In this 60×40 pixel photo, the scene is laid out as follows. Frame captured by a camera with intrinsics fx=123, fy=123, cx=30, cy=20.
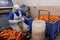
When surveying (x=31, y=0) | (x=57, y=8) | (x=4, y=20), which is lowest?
(x=4, y=20)

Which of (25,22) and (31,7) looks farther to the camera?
(31,7)

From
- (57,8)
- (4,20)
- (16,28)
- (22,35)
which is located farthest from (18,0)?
(22,35)

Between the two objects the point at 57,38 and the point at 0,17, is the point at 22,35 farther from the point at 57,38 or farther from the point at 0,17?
the point at 0,17

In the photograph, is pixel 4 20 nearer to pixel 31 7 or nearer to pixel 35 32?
pixel 31 7

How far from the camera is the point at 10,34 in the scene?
1.40 m

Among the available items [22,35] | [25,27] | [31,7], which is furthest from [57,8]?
[22,35]

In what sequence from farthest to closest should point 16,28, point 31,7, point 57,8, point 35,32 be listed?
point 31,7
point 57,8
point 16,28
point 35,32

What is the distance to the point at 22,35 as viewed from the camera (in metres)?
1.44

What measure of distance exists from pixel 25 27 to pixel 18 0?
1.42m

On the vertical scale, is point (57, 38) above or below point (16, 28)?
below

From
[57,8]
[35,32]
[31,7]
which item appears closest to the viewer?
[35,32]

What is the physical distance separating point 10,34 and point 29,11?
5.02 ft

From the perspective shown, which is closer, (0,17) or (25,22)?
(25,22)

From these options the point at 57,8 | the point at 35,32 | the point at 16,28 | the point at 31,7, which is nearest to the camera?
the point at 35,32
